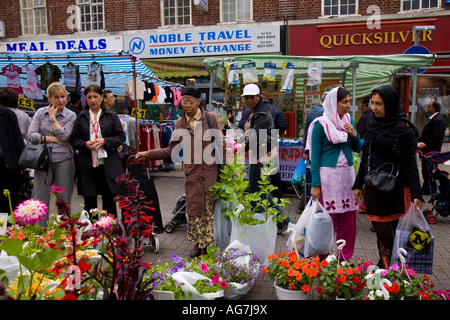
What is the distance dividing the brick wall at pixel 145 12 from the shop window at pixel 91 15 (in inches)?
12.3

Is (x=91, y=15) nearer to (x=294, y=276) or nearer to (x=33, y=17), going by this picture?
(x=33, y=17)

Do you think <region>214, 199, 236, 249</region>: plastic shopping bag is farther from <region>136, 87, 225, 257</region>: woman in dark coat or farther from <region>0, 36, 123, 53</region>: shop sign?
<region>0, 36, 123, 53</region>: shop sign

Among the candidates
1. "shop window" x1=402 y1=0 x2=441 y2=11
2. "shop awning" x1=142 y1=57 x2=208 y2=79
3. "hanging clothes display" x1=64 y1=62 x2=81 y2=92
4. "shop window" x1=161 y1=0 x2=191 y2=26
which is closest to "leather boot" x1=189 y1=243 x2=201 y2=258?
"hanging clothes display" x1=64 y1=62 x2=81 y2=92

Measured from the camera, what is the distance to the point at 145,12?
49.7 ft

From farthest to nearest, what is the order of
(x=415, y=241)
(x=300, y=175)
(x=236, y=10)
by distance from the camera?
(x=236, y=10) → (x=300, y=175) → (x=415, y=241)

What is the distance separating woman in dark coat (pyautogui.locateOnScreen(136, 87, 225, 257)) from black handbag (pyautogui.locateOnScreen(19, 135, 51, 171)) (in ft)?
4.27

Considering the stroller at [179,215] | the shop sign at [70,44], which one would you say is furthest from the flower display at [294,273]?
the shop sign at [70,44]

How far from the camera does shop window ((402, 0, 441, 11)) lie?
1289cm

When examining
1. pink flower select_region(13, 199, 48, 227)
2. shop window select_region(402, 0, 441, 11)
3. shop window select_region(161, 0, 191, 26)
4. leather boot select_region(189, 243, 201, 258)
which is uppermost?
shop window select_region(161, 0, 191, 26)

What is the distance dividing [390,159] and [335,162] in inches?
19.9

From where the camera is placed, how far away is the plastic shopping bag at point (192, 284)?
2.58m

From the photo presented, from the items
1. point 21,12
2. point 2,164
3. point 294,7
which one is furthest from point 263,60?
point 21,12

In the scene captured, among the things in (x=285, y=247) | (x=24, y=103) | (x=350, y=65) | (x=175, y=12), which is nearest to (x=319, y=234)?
(x=285, y=247)
